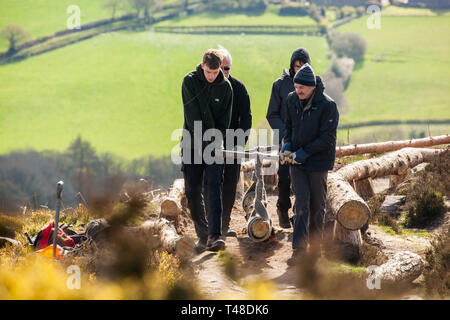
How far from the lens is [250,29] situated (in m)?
96.9

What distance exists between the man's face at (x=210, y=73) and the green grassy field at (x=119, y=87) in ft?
226

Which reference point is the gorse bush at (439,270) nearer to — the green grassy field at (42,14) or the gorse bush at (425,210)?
the gorse bush at (425,210)

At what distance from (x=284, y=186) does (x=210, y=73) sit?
6.86 feet

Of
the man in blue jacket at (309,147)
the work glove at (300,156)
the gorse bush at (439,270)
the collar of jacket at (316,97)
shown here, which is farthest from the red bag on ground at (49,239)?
the gorse bush at (439,270)

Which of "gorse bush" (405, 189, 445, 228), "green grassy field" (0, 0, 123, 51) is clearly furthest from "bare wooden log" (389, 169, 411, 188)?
"green grassy field" (0, 0, 123, 51)

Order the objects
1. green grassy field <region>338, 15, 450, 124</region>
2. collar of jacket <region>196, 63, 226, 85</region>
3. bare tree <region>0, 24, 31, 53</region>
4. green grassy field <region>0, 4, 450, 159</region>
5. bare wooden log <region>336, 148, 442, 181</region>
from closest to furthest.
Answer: collar of jacket <region>196, 63, 226, 85</region> < bare wooden log <region>336, 148, 442, 181</region> < green grassy field <region>0, 4, 450, 159</region> < green grassy field <region>338, 15, 450, 124</region> < bare tree <region>0, 24, 31, 53</region>

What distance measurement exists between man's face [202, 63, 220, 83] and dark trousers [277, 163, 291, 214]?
178cm

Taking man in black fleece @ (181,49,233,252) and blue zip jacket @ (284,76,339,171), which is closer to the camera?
blue zip jacket @ (284,76,339,171)

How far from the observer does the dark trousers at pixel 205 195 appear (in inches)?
297

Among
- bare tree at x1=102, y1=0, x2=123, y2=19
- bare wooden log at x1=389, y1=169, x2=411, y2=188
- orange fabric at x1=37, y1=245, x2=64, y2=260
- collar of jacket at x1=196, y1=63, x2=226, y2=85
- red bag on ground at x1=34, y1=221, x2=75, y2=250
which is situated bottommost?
orange fabric at x1=37, y1=245, x2=64, y2=260

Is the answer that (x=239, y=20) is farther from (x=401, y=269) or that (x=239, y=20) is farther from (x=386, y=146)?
(x=401, y=269)

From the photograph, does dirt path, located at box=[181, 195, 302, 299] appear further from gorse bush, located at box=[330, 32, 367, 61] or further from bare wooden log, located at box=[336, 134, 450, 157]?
gorse bush, located at box=[330, 32, 367, 61]

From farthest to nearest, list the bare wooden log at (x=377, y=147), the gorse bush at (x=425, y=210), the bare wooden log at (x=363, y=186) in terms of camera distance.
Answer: the bare wooden log at (x=377, y=147), the bare wooden log at (x=363, y=186), the gorse bush at (x=425, y=210)

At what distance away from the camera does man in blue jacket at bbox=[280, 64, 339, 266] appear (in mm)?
6895
